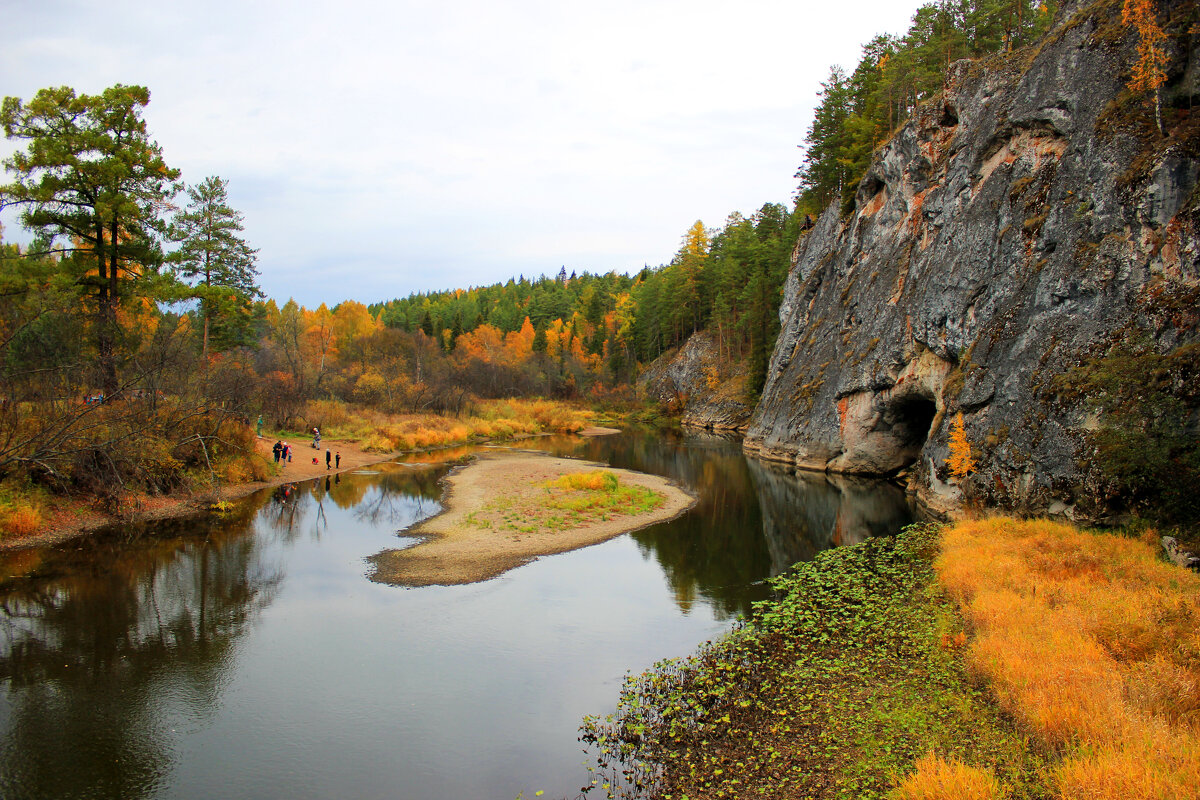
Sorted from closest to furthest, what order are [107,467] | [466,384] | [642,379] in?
[107,467]
[466,384]
[642,379]

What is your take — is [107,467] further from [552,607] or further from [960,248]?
[960,248]

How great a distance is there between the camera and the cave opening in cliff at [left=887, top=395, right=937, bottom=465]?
31.2m

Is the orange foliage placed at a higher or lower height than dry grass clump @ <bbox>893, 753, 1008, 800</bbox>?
higher

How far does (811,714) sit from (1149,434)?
10.9 meters

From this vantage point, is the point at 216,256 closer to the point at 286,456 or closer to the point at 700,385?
the point at 286,456

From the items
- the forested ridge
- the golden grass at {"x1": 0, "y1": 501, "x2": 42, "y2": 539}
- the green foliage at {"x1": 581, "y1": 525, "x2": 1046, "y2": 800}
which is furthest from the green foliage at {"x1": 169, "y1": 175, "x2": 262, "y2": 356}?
the green foliage at {"x1": 581, "y1": 525, "x2": 1046, "y2": 800}

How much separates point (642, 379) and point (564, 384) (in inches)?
465

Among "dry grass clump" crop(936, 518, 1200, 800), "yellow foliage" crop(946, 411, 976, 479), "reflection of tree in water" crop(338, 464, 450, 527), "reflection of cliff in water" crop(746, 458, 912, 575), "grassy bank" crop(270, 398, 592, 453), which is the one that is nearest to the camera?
"dry grass clump" crop(936, 518, 1200, 800)

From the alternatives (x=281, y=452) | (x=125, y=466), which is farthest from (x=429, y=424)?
(x=125, y=466)

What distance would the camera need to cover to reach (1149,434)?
43.6 ft

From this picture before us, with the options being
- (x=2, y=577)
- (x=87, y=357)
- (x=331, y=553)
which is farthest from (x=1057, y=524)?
(x=87, y=357)

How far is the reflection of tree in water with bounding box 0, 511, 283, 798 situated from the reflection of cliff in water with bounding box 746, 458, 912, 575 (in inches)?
548

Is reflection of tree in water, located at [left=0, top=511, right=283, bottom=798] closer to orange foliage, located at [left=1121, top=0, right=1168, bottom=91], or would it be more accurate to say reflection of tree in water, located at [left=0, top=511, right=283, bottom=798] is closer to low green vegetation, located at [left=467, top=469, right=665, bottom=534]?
low green vegetation, located at [left=467, top=469, right=665, bottom=534]

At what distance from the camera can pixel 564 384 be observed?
90.9m
